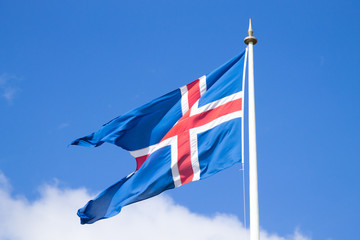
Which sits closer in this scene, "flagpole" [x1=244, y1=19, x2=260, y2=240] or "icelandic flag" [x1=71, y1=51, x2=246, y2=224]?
"flagpole" [x1=244, y1=19, x2=260, y2=240]

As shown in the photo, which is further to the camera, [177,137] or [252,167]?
[177,137]

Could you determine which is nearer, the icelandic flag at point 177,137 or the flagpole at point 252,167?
the flagpole at point 252,167

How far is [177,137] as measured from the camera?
14.9 meters

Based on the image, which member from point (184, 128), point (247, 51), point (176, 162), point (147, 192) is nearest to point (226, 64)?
point (247, 51)

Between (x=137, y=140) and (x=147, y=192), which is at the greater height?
(x=137, y=140)

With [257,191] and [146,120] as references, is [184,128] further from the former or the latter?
[257,191]

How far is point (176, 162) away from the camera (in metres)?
14.5

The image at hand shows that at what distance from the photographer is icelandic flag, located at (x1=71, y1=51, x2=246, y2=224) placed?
1412cm

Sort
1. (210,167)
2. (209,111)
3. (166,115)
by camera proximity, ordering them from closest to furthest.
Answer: (210,167), (209,111), (166,115)

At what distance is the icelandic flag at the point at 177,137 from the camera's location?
556 inches

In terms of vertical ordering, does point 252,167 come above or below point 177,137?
A: below

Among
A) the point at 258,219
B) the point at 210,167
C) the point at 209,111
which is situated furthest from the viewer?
the point at 209,111

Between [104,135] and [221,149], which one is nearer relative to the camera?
[221,149]

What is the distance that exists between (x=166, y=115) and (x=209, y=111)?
1.52 meters
